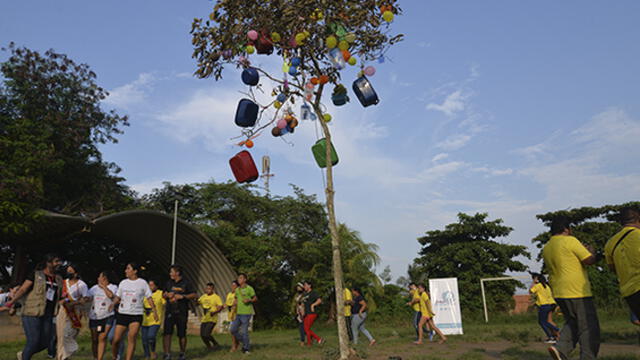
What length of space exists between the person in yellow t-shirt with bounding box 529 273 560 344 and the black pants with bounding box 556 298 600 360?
17.9 ft

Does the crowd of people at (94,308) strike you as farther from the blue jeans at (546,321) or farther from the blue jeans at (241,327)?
the blue jeans at (546,321)

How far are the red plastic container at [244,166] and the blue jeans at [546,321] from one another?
6.84m

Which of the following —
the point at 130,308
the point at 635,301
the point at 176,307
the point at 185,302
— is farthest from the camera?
the point at 185,302

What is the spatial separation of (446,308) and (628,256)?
33.7 feet

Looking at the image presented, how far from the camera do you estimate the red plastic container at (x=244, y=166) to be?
815cm

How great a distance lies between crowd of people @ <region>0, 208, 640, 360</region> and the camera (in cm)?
491

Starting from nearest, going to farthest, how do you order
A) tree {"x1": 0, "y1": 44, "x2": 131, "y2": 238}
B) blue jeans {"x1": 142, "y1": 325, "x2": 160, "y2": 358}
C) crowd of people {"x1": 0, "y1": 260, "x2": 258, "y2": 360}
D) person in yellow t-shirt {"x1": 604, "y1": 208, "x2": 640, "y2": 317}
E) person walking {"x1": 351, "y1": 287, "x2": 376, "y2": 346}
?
person in yellow t-shirt {"x1": 604, "y1": 208, "x2": 640, "y2": 317}, crowd of people {"x1": 0, "y1": 260, "x2": 258, "y2": 360}, blue jeans {"x1": 142, "y1": 325, "x2": 160, "y2": 358}, person walking {"x1": 351, "y1": 287, "x2": 376, "y2": 346}, tree {"x1": 0, "y1": 44, "x2": 131, "y2": 238}

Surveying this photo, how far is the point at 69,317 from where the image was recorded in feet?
25.2

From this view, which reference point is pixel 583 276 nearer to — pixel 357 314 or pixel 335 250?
pixel 335 250

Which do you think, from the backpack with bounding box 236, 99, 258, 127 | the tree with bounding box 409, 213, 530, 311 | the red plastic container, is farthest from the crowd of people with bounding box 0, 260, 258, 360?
the tree with bounding box 409, 213, 530, 311

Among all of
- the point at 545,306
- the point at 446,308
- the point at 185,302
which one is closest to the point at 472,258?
the point at 446,308

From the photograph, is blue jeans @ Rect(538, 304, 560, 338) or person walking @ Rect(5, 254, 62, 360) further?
blue jeans @ Rect(538, 304, 560, 338)

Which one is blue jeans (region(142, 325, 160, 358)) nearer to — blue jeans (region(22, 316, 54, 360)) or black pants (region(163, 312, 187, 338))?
black pants (region(163, 312, 187, 338))

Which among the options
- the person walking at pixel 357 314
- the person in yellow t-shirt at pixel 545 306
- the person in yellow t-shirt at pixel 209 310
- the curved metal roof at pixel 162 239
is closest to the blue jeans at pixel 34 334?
the person in yellow t-shirt at pixel 209 310
